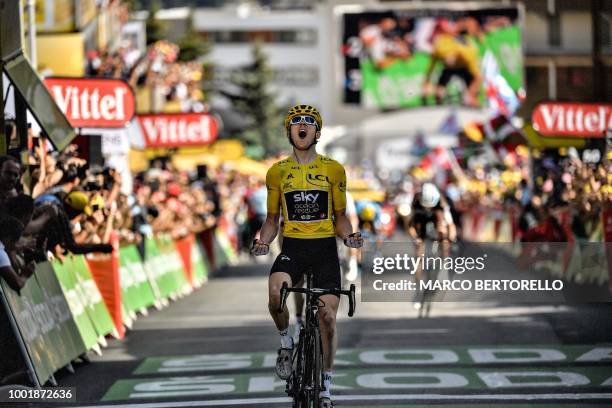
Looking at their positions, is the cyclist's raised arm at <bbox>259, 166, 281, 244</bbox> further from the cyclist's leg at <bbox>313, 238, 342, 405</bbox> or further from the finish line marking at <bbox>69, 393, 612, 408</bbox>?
the finish line marking at <bbox>69, 393, 612, 408</bbox>

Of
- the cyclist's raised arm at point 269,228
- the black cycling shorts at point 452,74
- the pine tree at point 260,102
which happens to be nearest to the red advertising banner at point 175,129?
the cyclist's raised arm at point 269,228

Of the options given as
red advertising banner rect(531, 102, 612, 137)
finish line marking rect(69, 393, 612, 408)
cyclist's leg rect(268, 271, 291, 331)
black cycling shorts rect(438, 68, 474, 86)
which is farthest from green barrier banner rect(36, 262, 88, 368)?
black cycling shorts rect(438, 68, 474, 86)

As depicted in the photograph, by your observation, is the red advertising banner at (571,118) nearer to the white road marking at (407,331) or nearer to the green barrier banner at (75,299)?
the white road marking at (407,331)

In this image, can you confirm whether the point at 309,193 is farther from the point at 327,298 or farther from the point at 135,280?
the point at 135,280

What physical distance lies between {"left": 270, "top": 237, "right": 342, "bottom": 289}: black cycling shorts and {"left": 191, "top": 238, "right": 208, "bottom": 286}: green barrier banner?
55.9 feet

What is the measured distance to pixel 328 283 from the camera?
10.5 m

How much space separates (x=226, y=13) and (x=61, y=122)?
381 feet

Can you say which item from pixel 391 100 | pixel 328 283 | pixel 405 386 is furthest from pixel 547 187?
pixel 391 100

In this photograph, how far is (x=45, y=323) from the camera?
12.8m

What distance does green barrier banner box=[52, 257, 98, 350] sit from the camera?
14.2 meters

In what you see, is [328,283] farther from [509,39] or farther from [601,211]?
[509,39]

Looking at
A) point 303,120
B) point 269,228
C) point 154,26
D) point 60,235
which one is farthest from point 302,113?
point 154,26

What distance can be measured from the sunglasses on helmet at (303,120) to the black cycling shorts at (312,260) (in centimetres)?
83

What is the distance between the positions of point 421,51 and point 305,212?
62.1m
